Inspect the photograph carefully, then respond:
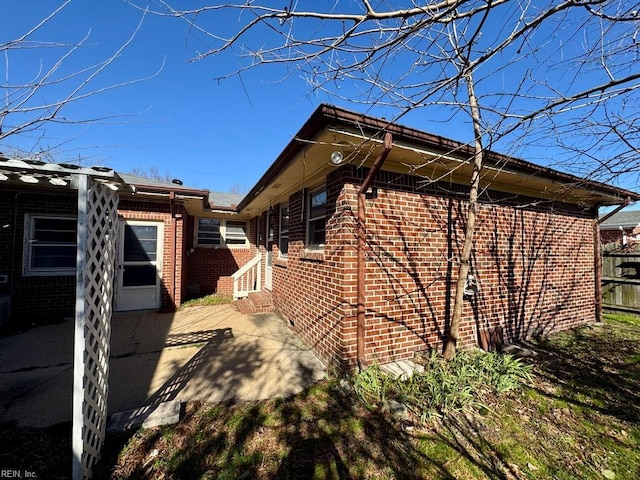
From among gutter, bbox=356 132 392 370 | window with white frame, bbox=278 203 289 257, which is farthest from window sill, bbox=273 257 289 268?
gutter, bbox=356 132 392 370

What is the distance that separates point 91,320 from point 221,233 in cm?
816

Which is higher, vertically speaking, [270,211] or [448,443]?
[270,211]

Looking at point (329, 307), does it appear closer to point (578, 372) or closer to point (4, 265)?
point (578, 372)

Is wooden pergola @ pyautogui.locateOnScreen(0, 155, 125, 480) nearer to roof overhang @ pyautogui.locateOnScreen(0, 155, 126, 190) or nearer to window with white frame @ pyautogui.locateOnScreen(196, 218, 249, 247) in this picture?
roof overhang @ pyautogui.locateOnScreen(0, 155, 126, 190)

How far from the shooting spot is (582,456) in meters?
2.23

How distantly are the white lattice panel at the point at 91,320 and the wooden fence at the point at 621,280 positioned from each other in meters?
10.6

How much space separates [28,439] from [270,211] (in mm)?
6050

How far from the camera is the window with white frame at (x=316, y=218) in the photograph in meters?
4.39

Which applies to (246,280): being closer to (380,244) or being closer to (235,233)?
(235,233)

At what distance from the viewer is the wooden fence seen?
649 cm

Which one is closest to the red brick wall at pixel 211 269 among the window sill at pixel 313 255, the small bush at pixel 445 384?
the window sill at pixel 313 255

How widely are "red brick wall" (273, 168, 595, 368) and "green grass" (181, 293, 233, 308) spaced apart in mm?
3039

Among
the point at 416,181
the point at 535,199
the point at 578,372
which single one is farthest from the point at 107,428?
the point at 535,199

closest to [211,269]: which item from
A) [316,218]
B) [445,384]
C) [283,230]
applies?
[283,230]
